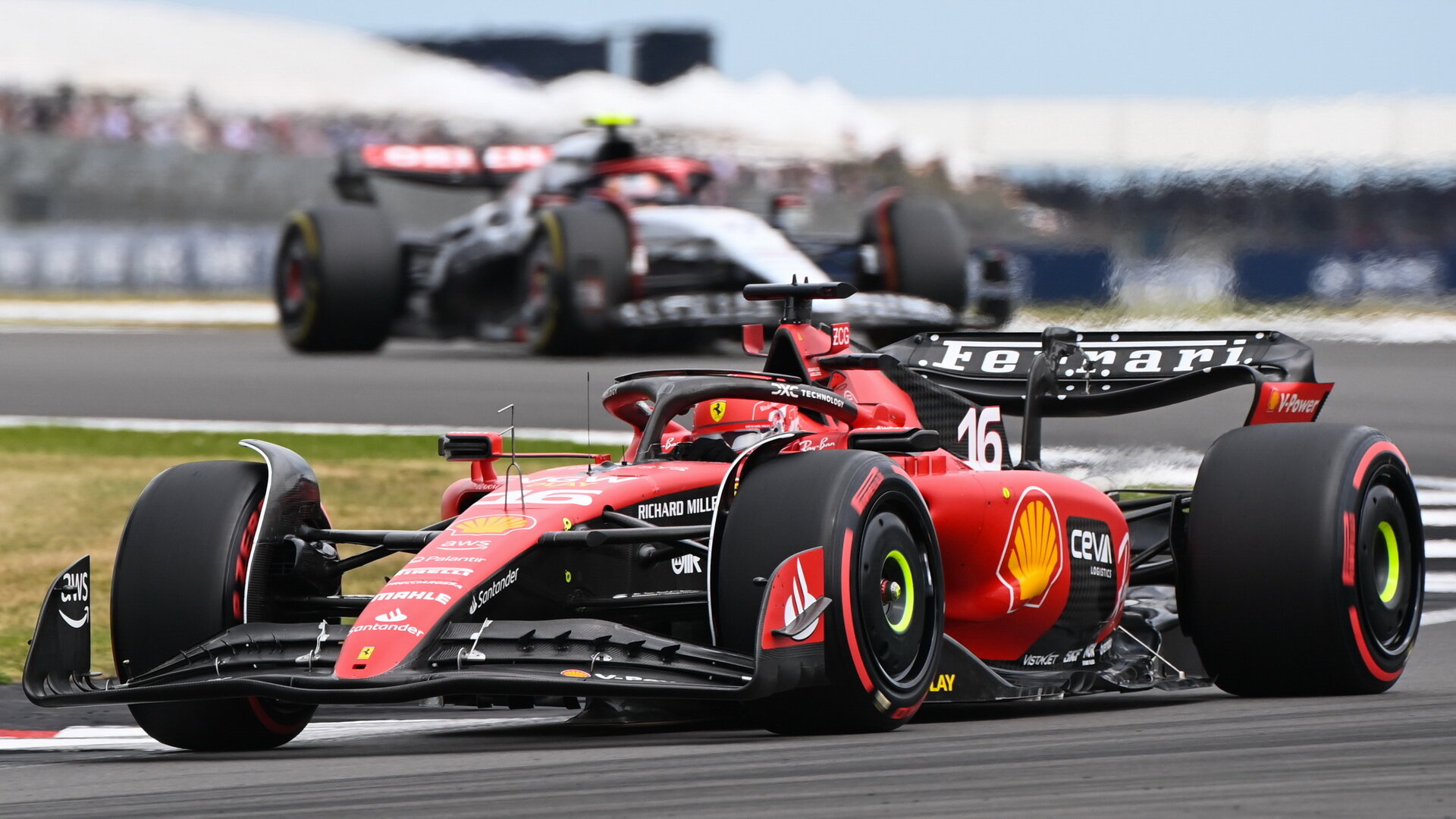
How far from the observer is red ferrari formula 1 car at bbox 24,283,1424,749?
6285mm

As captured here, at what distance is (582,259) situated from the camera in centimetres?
2012

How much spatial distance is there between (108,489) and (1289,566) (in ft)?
26.6

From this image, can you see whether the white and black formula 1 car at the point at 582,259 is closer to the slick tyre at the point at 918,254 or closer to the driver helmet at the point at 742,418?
the slick tyre at the point at 918,254

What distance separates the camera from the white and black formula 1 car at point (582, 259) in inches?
798

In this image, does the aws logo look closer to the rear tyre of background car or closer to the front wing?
the front wing

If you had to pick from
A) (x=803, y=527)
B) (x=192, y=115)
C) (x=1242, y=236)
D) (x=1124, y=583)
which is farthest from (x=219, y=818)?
(x=192, y=115)

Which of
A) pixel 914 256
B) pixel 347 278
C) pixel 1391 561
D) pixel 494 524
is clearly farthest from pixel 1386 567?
pixel 347 278

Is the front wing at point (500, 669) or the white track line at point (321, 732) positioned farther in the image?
the white track line at point (321, 732)

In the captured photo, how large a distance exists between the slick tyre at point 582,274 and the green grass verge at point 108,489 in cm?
468

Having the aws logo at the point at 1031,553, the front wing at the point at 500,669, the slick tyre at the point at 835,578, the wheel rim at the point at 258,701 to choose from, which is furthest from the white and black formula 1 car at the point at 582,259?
the front wing at the point at 500,669

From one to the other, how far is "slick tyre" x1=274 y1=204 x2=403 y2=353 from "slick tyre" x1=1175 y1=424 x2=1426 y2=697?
589 inches

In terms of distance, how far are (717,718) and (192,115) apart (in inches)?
1304

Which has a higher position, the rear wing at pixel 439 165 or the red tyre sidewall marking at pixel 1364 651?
the rear wing at pixel 439 165

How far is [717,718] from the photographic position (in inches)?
282
